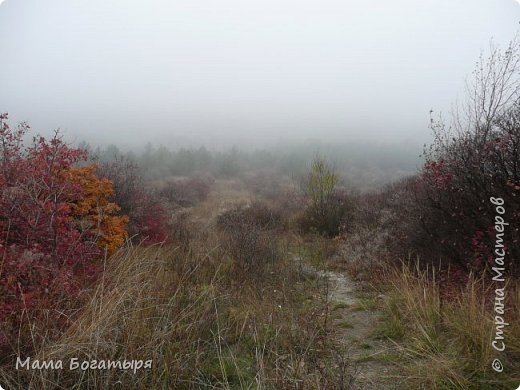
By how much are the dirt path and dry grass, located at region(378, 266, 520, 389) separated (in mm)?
148

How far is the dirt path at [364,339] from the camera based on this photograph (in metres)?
2.76

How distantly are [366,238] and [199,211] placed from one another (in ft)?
36.2

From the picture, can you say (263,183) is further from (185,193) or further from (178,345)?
(178,345)

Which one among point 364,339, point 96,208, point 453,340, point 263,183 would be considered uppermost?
point 96,208

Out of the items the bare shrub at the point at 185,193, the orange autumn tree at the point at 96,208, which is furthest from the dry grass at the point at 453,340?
the bare shrub at the point at 185,193

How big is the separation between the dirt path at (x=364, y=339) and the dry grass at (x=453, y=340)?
15 centimetres

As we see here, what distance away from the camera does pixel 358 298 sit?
5.52 m

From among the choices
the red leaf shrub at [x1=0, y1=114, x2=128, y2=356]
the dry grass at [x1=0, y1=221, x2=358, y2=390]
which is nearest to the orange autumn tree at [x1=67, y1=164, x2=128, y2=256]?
the red leaf shrub at [x1=0, y1=114, x2=128, y2=356]

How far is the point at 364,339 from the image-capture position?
378 cm

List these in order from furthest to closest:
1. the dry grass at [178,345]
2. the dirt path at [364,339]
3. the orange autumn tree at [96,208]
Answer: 1. the orange autumn tree at [96,208]
2. the dirt path at [364,339]
3. the dry grass at [178,345]

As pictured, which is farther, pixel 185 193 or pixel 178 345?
pixel 185 193

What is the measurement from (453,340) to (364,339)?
1034 mm

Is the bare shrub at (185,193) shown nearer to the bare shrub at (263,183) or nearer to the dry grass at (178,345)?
the bare shrub at (263,183)

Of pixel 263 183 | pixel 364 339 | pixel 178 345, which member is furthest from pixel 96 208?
pixel 263 183
